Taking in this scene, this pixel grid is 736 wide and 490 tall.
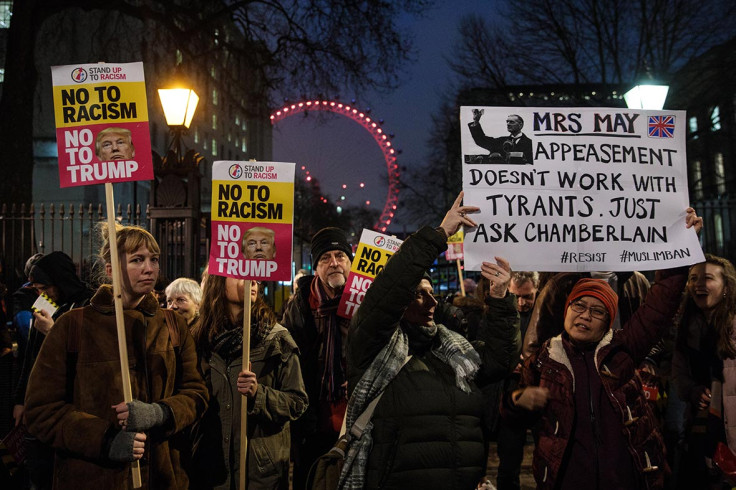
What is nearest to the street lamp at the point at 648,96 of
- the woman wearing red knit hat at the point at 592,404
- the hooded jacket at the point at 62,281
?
the woman wearing red knit hat at the point at 592,404

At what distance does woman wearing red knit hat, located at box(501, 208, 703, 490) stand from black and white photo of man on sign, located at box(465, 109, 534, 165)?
843 mm

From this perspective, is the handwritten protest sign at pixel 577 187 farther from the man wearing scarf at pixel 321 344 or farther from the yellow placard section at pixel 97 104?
the yellow placard section at pixel 97 104

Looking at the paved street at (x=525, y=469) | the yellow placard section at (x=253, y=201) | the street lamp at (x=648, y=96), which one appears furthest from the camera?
the street lamp at (x=648, y=96)

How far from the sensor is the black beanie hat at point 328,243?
527 cm

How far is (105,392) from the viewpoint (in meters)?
3.45

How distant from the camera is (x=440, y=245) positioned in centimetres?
308

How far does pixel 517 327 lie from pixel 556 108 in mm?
1436

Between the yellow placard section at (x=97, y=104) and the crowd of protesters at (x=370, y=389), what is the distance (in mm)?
747

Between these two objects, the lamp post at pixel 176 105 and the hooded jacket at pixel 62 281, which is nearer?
the hooded jacket at pixel 62 281

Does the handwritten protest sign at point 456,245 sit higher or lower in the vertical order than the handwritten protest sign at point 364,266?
higher

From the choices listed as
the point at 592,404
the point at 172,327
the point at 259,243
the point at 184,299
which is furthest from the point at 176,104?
the point at 592,404

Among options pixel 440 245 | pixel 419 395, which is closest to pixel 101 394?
pixel 419 395

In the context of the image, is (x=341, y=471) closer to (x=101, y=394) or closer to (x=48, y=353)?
(x=101, y=394)

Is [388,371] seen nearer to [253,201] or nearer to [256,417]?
[256,417]
